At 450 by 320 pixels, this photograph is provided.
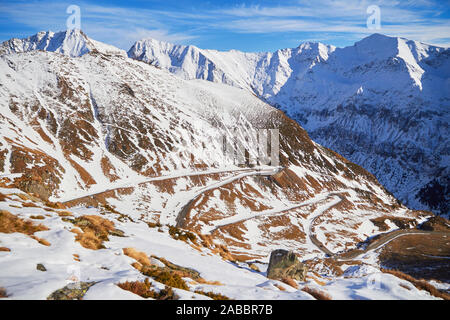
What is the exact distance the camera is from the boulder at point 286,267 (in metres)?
23.9

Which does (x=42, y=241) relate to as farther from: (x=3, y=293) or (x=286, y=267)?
(x=286, y=267)

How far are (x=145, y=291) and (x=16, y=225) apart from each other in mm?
10871

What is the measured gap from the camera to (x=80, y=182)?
323ft

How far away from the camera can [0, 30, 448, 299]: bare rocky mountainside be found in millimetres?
14398

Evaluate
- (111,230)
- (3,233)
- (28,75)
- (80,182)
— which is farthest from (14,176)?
(28,75)

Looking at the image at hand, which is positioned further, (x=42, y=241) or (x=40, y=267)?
(x=42, y=241)

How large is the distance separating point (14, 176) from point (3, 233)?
71198 mm

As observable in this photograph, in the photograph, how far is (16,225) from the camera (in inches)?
645

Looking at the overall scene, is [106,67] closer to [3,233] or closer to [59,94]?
[59,94]

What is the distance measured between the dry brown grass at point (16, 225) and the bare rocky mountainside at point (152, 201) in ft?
0.25

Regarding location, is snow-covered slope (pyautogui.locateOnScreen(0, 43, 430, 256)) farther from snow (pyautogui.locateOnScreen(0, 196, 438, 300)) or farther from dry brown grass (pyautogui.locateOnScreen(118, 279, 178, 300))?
dry brown grass (pyautogui.locateOnScreen(118, 279, 178, 300))

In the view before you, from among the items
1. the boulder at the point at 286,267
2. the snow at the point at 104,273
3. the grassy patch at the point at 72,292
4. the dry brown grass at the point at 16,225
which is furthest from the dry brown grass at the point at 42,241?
the boulder at the point at 286,267

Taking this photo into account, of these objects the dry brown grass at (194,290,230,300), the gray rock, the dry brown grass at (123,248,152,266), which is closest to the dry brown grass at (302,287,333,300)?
A: the dry brown grass at (194,290,230,300)

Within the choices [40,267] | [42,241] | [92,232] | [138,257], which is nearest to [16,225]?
[42,241]
